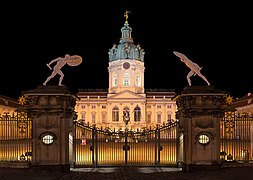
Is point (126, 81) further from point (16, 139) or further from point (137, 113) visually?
point (16, 139)

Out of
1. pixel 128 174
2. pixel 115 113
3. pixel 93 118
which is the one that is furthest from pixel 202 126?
pixel 93 118

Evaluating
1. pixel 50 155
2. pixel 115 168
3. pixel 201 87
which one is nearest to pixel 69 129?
pixel 50 155

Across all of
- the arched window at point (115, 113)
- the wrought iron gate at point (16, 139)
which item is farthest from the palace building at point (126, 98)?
the wrought iron gate at point (16, 139)

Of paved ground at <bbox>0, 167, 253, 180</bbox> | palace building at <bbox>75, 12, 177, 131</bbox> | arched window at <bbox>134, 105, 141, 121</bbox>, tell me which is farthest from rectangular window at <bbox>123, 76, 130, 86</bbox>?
paved ground at <bbox>0, 167, 253, 180</bbox>

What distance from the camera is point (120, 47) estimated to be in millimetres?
89000

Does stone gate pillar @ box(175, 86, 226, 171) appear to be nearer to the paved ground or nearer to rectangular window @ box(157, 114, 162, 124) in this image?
the paved ground

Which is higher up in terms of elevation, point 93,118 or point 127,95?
point 127,95

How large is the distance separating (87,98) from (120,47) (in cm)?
1321

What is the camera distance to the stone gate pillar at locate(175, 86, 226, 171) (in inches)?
682

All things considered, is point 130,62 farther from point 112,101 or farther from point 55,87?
point 55,87

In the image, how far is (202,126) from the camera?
17.4m

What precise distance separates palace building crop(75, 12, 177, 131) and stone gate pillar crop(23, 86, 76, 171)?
68.4 m

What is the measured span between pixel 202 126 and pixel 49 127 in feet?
21.4

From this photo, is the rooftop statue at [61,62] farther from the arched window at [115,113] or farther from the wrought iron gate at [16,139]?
the arched window at [115,113]
